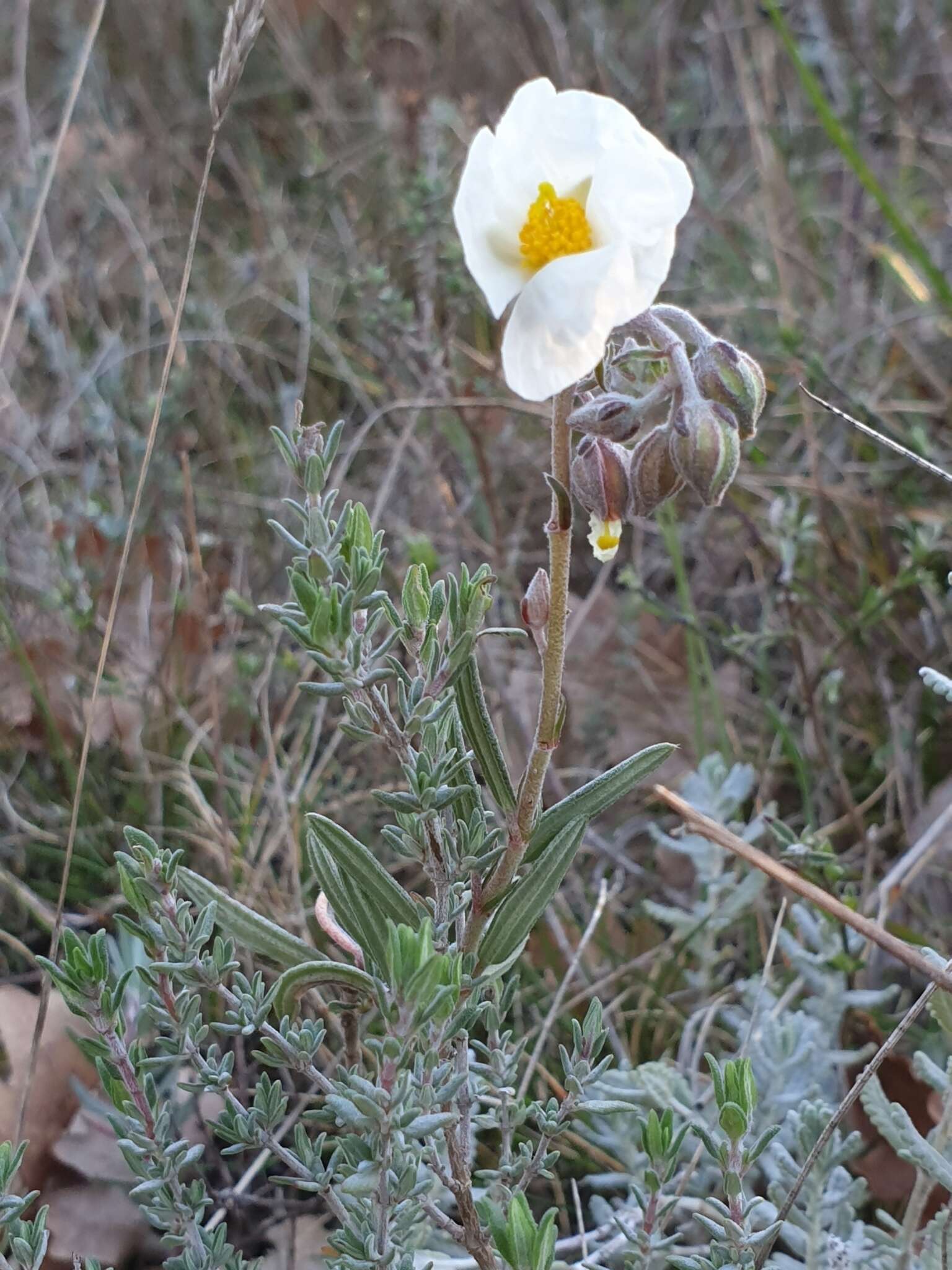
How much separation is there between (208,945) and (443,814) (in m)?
0.99

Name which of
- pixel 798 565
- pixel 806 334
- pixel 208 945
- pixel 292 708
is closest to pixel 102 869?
pixel 208 945

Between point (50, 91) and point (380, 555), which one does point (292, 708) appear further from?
point (50, 91)

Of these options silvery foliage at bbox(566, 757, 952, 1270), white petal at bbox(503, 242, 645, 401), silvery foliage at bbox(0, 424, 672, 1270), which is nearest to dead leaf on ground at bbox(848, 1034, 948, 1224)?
silvery foliage at bbox(566, 757, 952, 1270)

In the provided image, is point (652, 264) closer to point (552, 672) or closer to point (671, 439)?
point (671, 439)

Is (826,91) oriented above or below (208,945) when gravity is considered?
above

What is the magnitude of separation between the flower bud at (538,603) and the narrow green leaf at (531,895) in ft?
0.69

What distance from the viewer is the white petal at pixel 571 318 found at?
93cm

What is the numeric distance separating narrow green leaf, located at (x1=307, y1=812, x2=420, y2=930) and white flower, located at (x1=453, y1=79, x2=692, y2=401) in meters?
0.47

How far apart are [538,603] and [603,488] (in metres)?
0.13

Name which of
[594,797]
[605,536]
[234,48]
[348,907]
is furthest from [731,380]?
[234,48]

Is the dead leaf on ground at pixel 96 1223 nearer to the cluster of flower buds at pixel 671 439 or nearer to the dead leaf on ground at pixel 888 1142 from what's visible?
the dead leaf on ground at pixel 888 1142

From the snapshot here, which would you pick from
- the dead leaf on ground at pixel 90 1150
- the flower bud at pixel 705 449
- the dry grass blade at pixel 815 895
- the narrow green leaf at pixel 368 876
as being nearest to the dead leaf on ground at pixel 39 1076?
the dead leaf on ground at pixel 90 1150

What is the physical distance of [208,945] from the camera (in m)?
1.97

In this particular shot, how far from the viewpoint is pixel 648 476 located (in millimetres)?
1120
